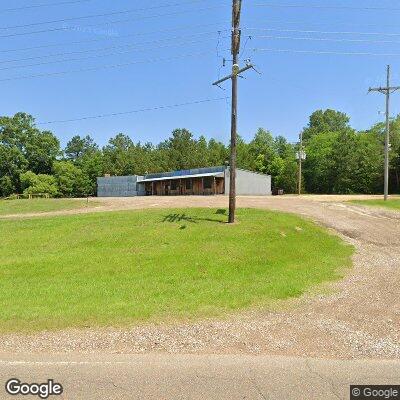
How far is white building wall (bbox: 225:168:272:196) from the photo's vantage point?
4501cm

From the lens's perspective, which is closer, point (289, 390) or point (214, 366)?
point (289, 390)

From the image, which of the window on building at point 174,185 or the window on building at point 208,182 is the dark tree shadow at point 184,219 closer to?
the window on building at point 208,182

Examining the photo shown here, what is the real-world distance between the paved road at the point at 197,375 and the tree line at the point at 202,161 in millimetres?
57247

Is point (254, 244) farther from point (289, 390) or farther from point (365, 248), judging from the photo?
point (289, 390)

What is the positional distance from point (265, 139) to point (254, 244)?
74.4 metres

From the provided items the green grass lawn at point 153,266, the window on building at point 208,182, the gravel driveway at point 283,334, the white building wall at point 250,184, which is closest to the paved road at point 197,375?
Result: the gravel driveway at point 283,334

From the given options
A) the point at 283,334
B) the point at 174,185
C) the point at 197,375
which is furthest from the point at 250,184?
the point at 197,375

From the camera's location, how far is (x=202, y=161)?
72.2 metres

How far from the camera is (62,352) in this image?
5195 mm

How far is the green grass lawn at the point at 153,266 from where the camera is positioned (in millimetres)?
7074

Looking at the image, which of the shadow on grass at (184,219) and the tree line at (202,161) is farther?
the tree line at (202,161)

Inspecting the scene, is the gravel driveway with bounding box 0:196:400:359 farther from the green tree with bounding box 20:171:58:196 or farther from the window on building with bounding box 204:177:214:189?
the green tree with bounding box 20:171:58:196

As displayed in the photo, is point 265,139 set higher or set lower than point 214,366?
higher

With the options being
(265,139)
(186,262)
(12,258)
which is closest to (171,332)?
(186,262)
